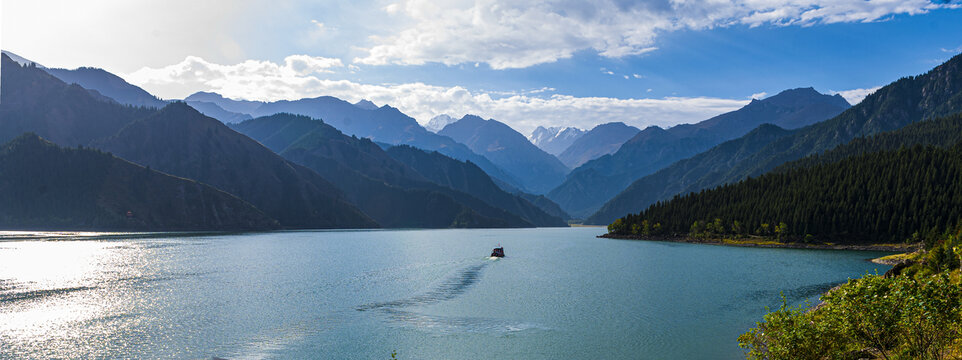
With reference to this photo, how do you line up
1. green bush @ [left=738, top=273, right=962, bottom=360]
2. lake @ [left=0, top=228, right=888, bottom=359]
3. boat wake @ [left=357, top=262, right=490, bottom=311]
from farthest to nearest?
1. boat wake @ [left=357, top=262, right=490, bottom=311]
2. lake @ [left=0, top=228, right=888, bottom=359]
3. green bush @ [left=738, top=273, right=962, bottom=360]

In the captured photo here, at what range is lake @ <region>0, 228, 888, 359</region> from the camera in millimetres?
48728

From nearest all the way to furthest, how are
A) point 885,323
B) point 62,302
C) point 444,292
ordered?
point 885,323, point 62,302, point 444,292

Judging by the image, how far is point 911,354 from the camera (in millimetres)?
23453

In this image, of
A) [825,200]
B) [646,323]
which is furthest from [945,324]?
[825,200]

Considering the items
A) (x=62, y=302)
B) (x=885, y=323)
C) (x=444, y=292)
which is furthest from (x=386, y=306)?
(x=885, y=323)

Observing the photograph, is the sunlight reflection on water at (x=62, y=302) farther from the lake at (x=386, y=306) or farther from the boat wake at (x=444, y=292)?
the boat wake at (x=444, y=292)

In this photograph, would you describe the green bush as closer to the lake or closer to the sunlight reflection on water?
the lake

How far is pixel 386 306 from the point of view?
69500mm

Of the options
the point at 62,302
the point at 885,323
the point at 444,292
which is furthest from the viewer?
the point at 444,292

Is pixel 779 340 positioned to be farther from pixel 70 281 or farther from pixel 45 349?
pixel 70 281

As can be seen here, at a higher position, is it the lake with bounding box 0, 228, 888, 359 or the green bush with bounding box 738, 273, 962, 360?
the green bush with bounding box 738, 273, 962, 360

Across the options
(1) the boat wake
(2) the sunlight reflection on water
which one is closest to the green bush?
(1) the boat wake

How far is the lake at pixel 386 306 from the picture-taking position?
4873 centimetres

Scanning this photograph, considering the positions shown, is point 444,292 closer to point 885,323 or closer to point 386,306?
point 386,306
